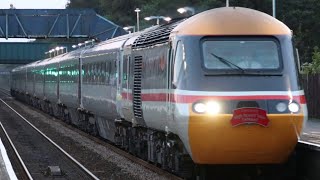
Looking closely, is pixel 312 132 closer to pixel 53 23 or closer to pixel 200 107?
pixel 200 107

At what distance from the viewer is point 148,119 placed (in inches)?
582

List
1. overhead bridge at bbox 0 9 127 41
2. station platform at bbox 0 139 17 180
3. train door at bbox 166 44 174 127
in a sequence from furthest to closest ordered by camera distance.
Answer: overhead bridge at bbox 0 9 127 41 → station platform at bbox 0 139 17 180 → train door at bbox 166 44 174 127

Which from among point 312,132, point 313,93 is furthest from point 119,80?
point 313,93

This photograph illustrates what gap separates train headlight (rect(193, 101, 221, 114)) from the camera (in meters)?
11.0

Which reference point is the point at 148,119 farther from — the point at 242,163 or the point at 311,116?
the point at 311,116

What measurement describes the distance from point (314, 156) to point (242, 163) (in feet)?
3.58

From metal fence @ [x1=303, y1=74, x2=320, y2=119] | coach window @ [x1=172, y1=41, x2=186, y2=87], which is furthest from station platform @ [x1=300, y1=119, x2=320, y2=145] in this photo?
coach window @ [x1=172, y1=41, x2=186, y2=87]

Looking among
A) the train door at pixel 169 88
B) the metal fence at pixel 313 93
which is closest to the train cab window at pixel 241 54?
the train door at pixel 169 88

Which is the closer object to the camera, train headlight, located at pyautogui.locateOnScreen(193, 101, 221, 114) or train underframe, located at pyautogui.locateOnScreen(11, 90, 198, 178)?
train headlight, located at pyautogui.locateOnScreen(193, 101, 221, 114)

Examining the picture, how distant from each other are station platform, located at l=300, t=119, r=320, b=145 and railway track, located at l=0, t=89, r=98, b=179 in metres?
7.16

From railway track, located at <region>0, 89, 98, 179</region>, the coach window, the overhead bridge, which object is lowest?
railway track, located at <region>0, 89, 98, 179</region>

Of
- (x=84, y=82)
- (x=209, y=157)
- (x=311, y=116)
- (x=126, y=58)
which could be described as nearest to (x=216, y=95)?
(x=209, y=157)

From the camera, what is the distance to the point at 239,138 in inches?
433

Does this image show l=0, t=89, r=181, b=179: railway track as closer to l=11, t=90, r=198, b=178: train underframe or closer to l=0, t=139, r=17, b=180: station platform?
l=11, t=90, r=198, b=178: train underframe
